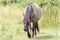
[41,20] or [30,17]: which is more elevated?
[30,17]

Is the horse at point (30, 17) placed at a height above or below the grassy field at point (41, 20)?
above

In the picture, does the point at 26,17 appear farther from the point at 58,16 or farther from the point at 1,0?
the point at 1,0

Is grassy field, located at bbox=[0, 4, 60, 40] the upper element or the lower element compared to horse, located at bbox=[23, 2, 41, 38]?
lower

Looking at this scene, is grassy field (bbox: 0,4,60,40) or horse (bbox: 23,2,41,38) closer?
horse (bbox: 23,2,41,38)

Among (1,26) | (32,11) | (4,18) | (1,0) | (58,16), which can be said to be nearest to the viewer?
(32,11)

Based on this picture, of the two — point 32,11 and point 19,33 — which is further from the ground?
point 32,11

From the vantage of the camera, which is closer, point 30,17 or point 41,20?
point 30,17

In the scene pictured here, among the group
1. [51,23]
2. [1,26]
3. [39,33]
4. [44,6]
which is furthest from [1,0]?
[39,33]

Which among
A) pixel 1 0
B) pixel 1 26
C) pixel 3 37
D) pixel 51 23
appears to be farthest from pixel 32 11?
pixel 1 0

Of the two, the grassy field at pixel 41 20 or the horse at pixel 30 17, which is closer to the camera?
the horse at pixel 30 17

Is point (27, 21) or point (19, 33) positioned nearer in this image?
point (27, 21)

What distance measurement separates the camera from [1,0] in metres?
24.1

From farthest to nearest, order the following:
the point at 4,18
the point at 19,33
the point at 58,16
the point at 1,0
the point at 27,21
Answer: the point at 1,0 < the point at 58,16 < the point at 4,18 < the point at 19,33 < the point at 27,21

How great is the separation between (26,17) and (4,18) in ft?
19.9
